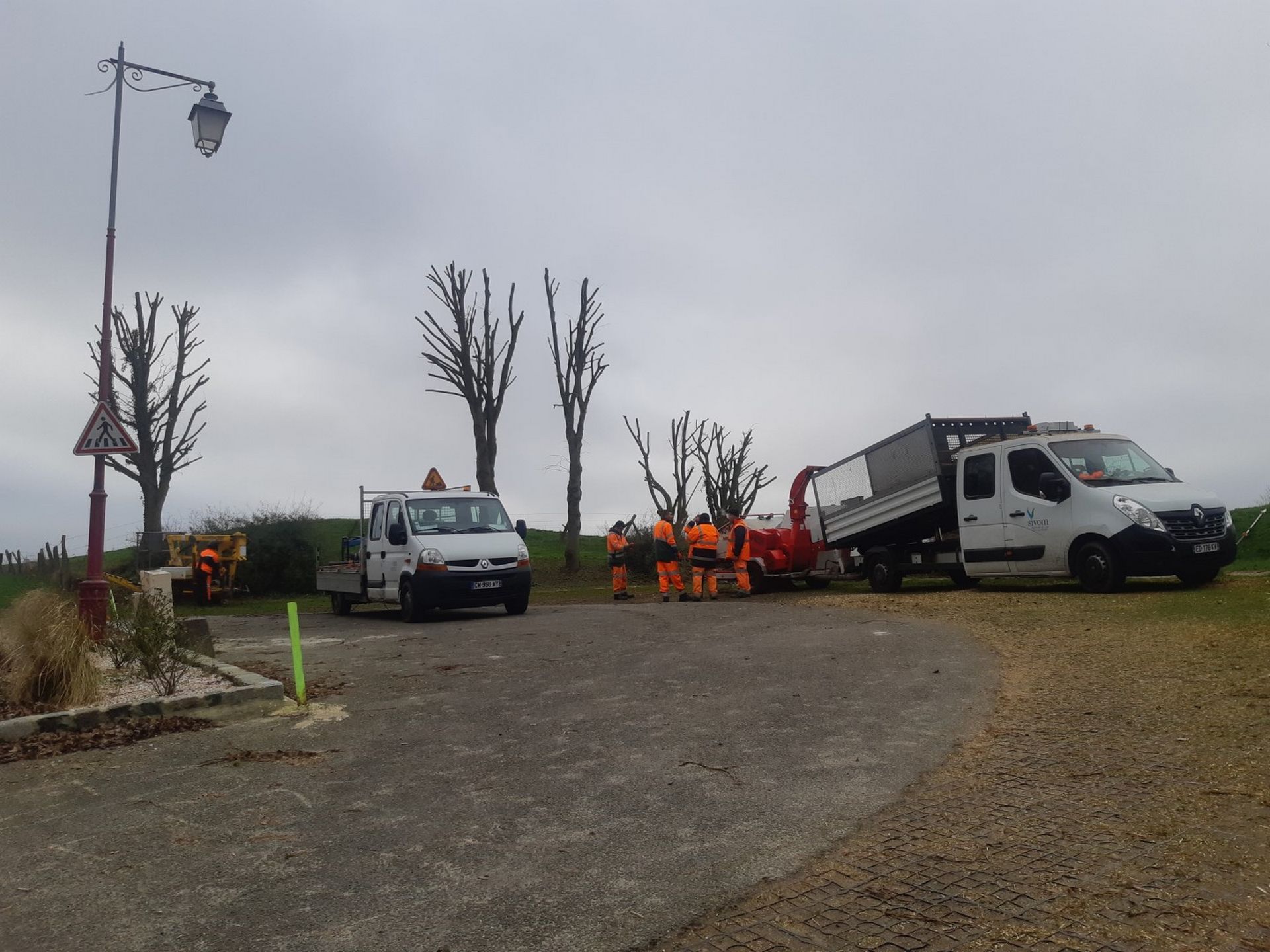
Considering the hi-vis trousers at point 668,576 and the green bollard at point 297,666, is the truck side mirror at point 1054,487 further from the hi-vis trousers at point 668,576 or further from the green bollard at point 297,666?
the green bollard at point 297,666

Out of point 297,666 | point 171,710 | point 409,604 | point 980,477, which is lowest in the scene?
point 171,710

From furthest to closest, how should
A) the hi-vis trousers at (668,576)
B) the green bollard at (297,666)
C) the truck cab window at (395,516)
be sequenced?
the hi-vis trousers at (668,576), the truck cab window at (395,516), the green bollard at (297,666)

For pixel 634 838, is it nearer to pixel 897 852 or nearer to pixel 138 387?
pixel 897 852

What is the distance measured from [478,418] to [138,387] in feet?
37.0

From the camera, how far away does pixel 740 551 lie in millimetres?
18375

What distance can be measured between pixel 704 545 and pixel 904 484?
11.8 ft

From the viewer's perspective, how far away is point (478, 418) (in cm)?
3162

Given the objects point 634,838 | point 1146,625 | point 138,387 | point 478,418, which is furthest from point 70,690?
point 138,387

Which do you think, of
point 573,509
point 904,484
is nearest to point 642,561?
point 573,509

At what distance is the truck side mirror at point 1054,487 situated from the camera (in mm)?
13484

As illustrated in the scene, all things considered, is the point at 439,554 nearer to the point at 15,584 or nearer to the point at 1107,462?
the point at 1107,462

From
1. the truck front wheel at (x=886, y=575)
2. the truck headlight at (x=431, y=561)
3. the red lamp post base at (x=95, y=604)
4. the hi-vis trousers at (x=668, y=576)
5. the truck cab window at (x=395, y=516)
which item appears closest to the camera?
the red lamp post base at (x=95, y=604)

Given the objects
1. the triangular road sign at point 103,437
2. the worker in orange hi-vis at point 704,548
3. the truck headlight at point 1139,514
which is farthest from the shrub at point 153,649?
the truck headlight at point 1139,514

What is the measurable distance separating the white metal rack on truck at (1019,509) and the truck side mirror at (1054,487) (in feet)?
0.04
